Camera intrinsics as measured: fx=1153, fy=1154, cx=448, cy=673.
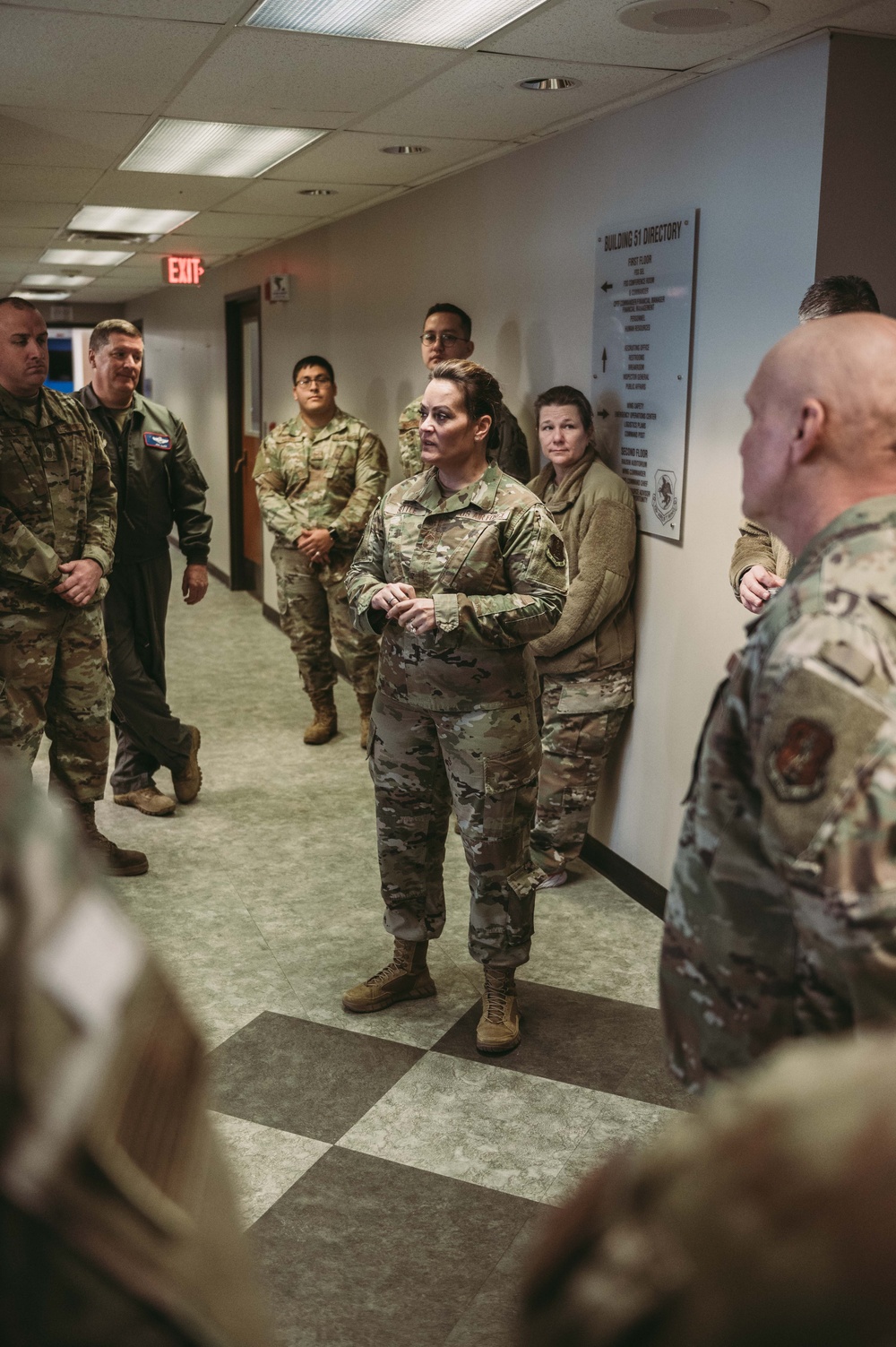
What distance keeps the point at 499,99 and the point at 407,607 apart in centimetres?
183

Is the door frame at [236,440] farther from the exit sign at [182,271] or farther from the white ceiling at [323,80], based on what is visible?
the white ceiling at [323,80]

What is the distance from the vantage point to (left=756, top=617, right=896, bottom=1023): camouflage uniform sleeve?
1.01 meters

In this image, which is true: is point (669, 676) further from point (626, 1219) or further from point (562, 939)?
point (626, 1219)

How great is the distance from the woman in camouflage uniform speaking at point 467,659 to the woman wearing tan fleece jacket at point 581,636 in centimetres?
80

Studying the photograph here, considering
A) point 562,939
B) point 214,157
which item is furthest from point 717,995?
point 214,157

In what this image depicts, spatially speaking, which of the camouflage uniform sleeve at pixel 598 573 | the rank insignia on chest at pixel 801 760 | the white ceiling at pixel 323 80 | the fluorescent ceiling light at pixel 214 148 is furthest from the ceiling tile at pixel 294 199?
the rank insignia on chest at pixel 801 760

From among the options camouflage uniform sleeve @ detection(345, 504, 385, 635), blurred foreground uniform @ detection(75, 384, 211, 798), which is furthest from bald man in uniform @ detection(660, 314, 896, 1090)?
blurred foreground uniform @ detection(75, 384, 211, 798)

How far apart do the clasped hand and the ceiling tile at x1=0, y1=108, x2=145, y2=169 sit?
2304 mm

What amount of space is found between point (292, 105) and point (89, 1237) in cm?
378

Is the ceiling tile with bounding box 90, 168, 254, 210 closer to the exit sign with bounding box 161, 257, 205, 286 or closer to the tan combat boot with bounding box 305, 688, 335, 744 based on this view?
the exit sign with bounding box 161, 257, 205, 286

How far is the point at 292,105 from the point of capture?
3.60m

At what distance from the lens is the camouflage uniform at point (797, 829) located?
3.33 ft

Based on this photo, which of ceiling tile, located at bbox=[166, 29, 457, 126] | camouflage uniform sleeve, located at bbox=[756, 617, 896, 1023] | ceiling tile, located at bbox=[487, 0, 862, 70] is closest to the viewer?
camouflage uniform sleeve, located at bbox=[756, 617, 896, 1023]

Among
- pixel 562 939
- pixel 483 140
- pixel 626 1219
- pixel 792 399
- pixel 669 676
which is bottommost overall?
pixel 562 939
